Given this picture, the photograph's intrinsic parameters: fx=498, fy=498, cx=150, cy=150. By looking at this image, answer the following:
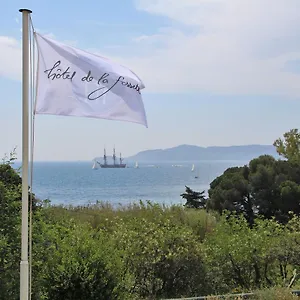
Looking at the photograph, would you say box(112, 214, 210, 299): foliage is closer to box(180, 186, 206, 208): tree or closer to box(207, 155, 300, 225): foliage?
box(207, 155, 300, 225): foliage

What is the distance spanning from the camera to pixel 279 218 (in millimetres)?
15297

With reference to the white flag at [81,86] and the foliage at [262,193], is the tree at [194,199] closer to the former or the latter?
the foliage at [262,193]

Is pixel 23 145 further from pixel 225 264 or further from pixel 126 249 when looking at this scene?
pixel 225 264

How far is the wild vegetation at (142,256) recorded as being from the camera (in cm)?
562

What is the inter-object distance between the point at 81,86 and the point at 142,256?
3390 millimetres

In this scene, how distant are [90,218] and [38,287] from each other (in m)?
6.04

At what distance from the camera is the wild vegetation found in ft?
18.4

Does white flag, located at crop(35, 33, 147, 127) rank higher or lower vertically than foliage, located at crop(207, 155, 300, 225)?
higher

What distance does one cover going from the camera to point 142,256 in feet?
23.7

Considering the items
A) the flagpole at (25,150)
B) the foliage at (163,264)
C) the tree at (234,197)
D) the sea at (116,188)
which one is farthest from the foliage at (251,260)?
the tree at (234,197)

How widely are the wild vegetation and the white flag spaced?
1.62m

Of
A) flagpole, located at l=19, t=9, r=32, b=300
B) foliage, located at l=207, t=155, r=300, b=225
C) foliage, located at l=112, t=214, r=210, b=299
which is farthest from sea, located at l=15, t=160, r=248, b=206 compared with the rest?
foliage, located at l=112, t=214, r=210, b=299

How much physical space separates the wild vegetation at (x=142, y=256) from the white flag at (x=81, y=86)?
1.62m

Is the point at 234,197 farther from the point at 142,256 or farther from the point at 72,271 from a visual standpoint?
the point at 72,271
